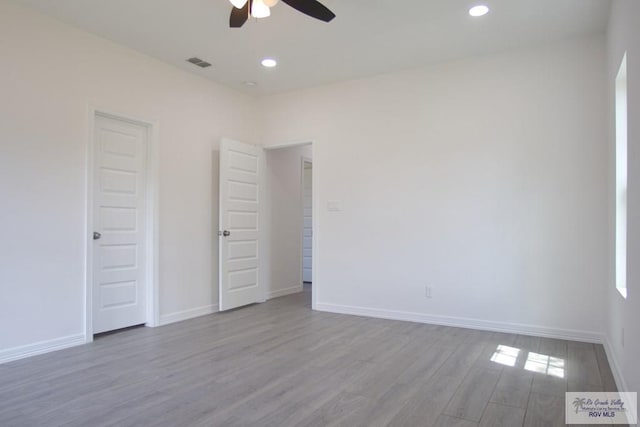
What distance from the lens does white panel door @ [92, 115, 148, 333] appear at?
3990 millimetres

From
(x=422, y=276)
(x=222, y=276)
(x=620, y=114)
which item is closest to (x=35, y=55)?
(x=222, y=276)

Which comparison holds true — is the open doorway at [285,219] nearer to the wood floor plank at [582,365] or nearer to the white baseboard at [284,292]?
the white baseboard at [284,292]

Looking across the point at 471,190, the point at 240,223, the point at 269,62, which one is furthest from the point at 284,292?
the point at 269,62

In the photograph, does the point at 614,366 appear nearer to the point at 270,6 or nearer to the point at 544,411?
the point at 544,411

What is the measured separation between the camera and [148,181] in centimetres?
441

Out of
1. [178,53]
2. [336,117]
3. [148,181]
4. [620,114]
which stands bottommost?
[148,181]

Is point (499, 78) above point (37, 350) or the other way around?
above

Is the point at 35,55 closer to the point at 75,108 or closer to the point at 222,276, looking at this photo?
the point at 75,108

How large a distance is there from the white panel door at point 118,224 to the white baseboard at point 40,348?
0.27 metres

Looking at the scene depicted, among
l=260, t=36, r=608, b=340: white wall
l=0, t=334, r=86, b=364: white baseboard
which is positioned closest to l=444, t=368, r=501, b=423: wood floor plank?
l=260, t=36, r=608, b=340: white wall

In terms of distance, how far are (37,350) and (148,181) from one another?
1.83 metres

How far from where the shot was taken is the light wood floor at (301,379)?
2.34 metres

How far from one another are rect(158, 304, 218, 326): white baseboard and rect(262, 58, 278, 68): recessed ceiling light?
2.87 meters

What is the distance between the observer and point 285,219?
6.36 m
